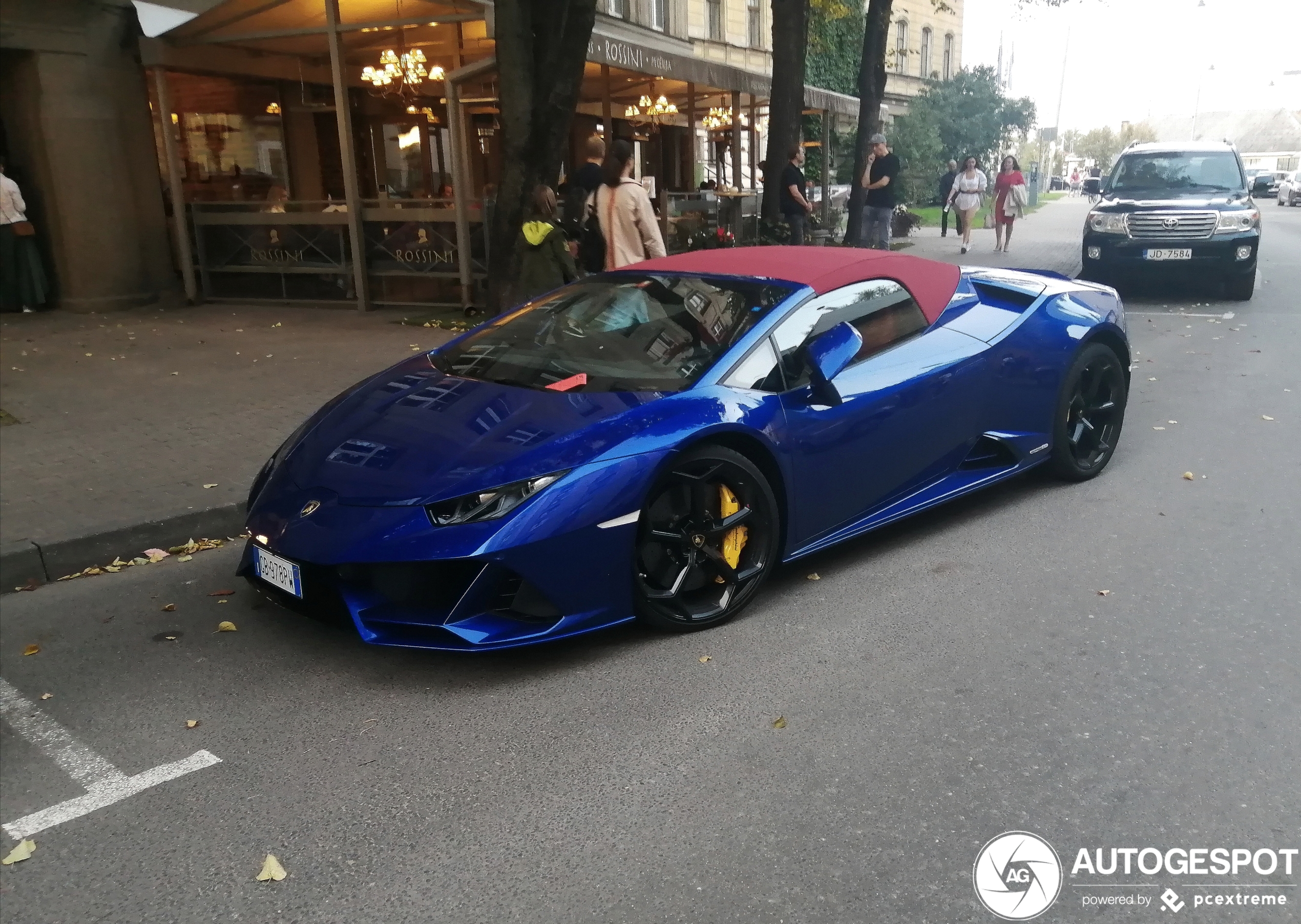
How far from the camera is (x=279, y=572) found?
379 cm

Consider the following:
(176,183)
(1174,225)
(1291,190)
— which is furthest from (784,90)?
(1291,190)

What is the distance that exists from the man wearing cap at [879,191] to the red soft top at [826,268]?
1084 cm

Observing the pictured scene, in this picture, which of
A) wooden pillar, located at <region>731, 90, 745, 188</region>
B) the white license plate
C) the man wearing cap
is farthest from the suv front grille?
the white license plate

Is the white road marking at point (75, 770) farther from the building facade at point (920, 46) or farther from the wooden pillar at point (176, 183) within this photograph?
the building facade at point (920, 46)

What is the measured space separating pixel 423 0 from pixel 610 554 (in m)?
10.1

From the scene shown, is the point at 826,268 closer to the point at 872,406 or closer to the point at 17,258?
the point at 872,406

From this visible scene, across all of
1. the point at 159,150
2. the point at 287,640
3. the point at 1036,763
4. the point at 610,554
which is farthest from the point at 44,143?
the point at 1036,763

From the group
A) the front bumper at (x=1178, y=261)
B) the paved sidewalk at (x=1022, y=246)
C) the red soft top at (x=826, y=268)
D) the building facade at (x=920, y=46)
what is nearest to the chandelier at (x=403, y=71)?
the paved sidewalk at (x=1022, y=246)

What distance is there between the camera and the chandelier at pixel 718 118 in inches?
864

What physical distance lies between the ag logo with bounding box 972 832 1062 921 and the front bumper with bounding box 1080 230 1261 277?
38.1 feet

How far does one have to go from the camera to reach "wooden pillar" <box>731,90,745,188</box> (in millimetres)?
19188

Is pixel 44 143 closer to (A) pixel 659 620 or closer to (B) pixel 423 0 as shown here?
(B) pixel 423 0

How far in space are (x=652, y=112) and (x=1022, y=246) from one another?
7.62 metres

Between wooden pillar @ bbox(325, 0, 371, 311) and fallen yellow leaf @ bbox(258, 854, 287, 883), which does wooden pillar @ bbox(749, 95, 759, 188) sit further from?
fallen yellow leaf @ bbox(258, 854, 287, 883)
